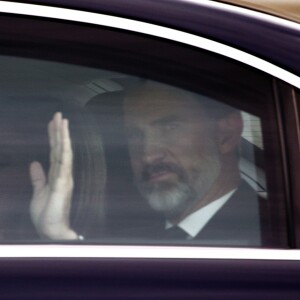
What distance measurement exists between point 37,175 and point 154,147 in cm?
29

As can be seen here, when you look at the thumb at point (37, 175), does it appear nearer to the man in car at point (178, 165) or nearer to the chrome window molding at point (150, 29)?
the man in car at point (178, 165)

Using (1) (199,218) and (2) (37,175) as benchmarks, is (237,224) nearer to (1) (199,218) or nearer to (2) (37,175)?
(1) (199,218)

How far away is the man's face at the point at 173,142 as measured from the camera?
7.64 ft

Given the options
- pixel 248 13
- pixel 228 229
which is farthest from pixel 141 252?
pixel 248 13

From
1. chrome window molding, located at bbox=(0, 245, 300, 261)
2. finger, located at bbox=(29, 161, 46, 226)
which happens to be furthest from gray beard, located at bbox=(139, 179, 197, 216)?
finger, located at bbox=(29, 161, 46, 226)

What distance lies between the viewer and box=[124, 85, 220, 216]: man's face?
7.64 ft

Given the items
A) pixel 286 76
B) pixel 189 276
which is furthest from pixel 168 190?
pixel 286 76

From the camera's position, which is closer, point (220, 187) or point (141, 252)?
point (141, 252)

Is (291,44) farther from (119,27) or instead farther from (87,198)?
(87,198)

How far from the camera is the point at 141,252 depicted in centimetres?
221

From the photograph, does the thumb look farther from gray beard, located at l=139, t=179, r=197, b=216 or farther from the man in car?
gray beard, located at l=139, t=179, r=197, b=216

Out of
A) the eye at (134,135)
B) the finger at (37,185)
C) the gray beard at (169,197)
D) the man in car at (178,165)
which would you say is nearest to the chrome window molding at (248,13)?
the man in car at (178,165)

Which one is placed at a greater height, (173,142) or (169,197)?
(173,142)

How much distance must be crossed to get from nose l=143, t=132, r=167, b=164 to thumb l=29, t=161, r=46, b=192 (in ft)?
0.83
